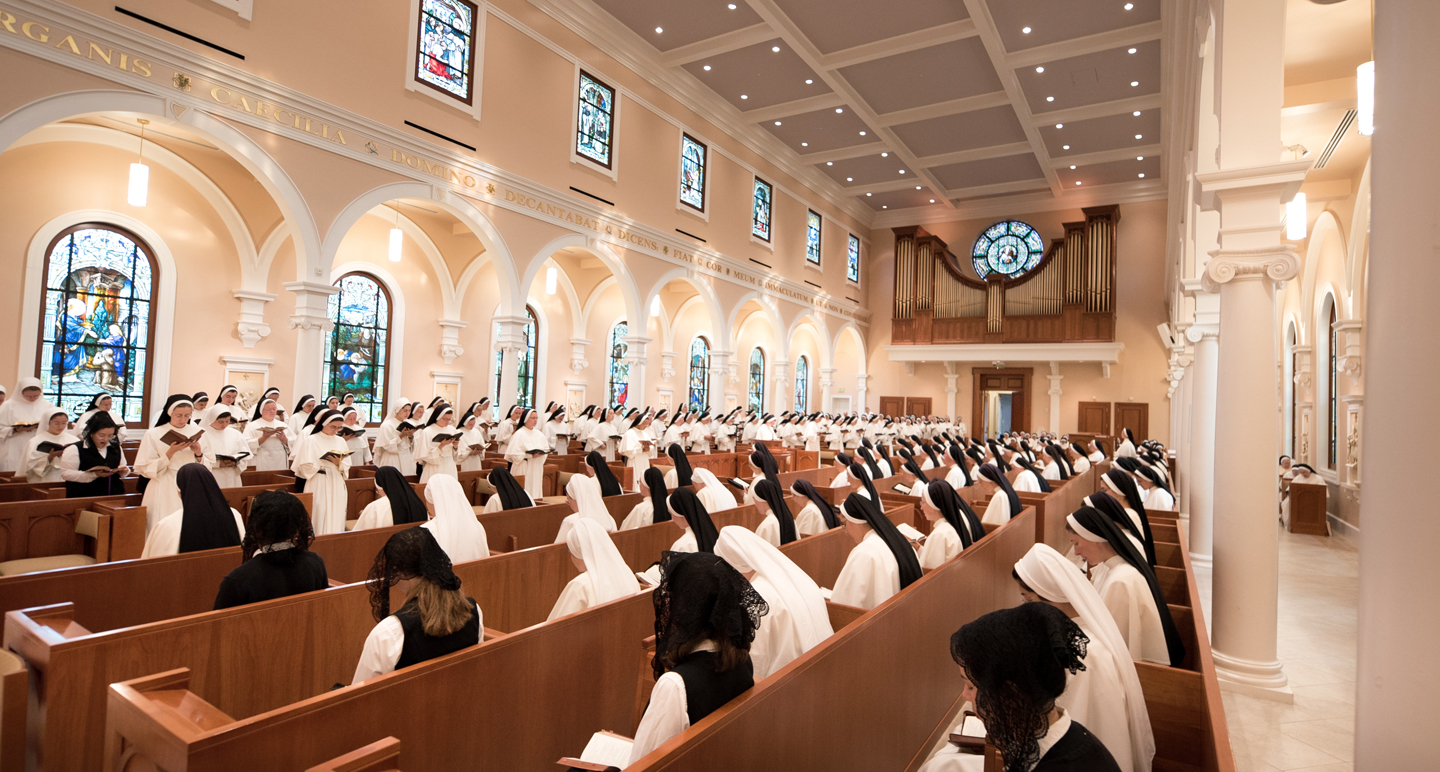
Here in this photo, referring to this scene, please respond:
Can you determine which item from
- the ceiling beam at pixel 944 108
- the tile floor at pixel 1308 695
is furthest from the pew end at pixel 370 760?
the ceiling beam at pixel 944 108

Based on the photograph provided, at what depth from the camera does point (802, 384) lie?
24.6m

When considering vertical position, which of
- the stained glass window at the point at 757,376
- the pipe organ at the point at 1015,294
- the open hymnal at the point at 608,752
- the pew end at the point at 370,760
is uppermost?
the pipe organ at the point at 1015,294

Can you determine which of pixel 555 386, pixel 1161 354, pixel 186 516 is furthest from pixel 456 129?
pixel 1161 354

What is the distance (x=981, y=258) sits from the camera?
2400cm

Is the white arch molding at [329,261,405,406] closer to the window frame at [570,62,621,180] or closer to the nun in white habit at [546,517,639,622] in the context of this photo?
the window frame at [570,62,621,180]

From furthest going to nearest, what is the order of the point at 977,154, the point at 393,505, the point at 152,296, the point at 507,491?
1. the point at 977,154
2. the point at 152,296
3. the point at 507,491
4. the point at 393,505

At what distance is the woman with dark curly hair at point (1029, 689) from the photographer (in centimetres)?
174

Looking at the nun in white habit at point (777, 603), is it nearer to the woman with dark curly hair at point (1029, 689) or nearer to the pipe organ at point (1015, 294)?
the woman with dark curly hair at point (1029, 689)

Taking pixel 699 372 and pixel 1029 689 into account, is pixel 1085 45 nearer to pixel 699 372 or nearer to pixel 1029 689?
pixel 699 372

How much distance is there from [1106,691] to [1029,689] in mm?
865

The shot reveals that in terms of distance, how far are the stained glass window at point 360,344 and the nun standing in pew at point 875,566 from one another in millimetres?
10653

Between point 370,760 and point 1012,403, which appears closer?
point 370,760

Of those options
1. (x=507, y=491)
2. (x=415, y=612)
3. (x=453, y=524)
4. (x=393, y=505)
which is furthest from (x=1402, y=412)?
(x=507, y=491)

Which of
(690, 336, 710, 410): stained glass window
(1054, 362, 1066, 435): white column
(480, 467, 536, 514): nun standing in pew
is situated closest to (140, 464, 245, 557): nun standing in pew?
(480, 467, 536, 514): nun standing in pew
